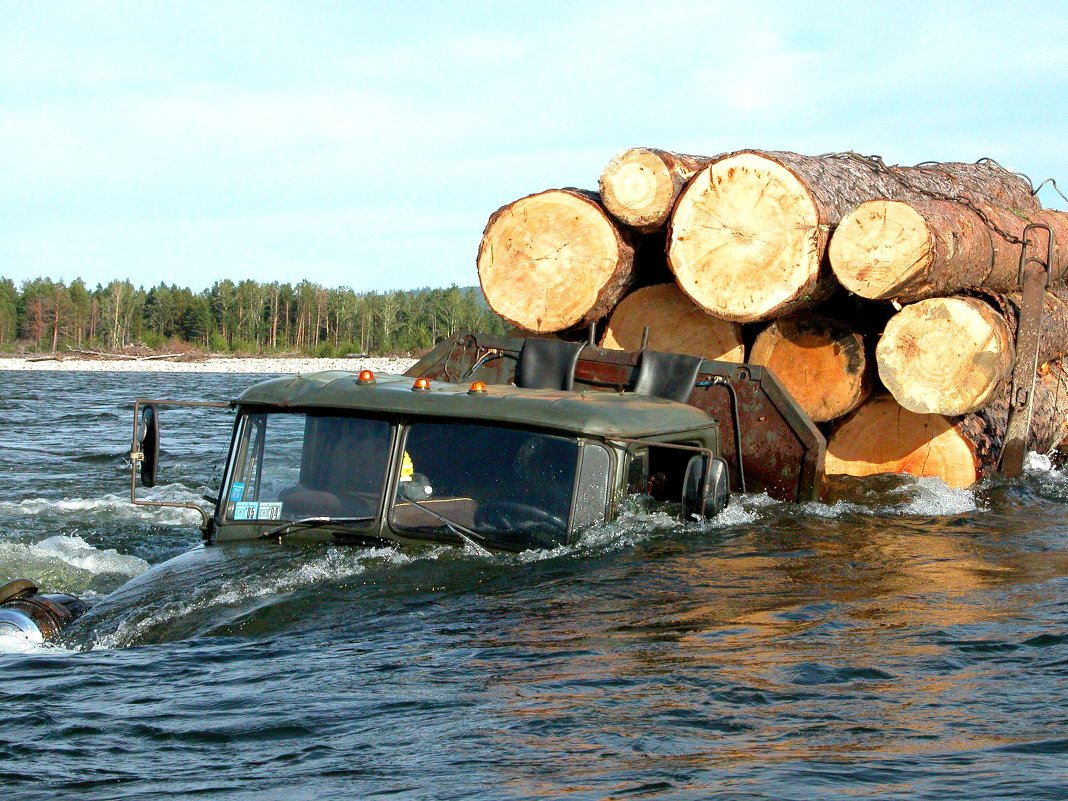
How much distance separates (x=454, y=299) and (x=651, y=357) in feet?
264

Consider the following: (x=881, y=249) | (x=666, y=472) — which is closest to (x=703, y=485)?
(x=666, y=472)

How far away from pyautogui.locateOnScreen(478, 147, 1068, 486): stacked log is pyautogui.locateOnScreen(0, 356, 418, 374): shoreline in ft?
183

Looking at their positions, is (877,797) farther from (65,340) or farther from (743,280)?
(65,340)

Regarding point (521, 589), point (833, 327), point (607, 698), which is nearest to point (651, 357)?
point (833, 327)

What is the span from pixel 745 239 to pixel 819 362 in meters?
1.04

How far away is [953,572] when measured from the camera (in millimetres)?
7086

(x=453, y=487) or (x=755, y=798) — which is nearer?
(x=755, y=798)

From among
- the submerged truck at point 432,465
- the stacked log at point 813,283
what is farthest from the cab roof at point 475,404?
the stacked log at point 813,283

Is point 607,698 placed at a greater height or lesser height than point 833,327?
lesser

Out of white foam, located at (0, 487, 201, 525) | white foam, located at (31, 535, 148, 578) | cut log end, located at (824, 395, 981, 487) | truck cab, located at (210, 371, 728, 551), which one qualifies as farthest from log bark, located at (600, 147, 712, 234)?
white foam, located at (0, 487, 201, 525)

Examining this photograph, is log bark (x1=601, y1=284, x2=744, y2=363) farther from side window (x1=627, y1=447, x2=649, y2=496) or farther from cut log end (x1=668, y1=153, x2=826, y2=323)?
side window (x1=627, y1=447, x2=649, y2=496)

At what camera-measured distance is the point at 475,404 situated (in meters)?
6.11

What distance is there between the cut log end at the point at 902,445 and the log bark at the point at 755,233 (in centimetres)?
109

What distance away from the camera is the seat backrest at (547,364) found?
826 cm
